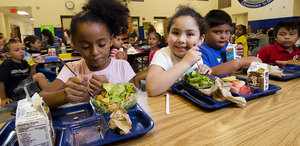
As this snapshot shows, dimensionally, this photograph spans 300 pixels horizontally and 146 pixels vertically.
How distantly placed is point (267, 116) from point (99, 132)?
28.9 inches

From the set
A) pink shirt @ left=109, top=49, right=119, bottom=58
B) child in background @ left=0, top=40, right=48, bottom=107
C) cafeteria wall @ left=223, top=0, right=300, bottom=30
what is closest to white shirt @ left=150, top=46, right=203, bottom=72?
pink shirt @ left=109, top=49, right=119, bottom=58

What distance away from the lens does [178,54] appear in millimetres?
1415

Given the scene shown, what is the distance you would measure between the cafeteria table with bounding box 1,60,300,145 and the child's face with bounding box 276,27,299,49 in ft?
5.73

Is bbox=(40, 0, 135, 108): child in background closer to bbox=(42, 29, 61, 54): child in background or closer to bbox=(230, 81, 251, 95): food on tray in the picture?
bbox=(230, 81, 251, 95): food on tray

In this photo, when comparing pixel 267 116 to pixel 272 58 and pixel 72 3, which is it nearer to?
pixel 272 58

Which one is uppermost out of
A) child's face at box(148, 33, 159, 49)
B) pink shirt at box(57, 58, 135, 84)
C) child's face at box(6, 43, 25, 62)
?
child's face at box(148, 33, 159, 49)

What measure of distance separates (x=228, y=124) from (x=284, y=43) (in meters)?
2.32

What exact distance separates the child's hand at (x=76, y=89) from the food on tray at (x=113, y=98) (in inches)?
3.4

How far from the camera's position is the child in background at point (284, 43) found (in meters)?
2.29

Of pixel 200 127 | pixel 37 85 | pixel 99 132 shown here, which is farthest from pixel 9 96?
pixel 200 127

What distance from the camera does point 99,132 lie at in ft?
2.22

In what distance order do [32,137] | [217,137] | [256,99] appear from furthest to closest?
[256,99], [217,137], [32,137]

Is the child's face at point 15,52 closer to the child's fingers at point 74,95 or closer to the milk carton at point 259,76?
the child's fingers at point 74,95

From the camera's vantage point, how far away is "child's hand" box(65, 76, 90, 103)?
854 mm
